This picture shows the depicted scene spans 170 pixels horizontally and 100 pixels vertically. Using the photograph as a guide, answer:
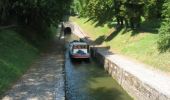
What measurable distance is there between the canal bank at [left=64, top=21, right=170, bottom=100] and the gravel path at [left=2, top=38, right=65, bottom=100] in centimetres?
462

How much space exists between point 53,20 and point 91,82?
Answer: 21162 millimetres

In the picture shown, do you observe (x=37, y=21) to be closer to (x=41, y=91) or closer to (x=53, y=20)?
(x=53, y=20)

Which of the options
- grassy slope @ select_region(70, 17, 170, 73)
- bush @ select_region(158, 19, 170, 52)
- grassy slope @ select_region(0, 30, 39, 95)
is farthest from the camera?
bush @ select_region(158, 19, 170, 52)

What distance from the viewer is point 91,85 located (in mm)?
27750

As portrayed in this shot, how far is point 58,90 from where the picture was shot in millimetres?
21641

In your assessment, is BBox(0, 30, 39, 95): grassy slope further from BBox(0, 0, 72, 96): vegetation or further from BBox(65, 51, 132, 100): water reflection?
BBox(65, 51, 132, 100): water reflection

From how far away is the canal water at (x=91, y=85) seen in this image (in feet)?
79.0

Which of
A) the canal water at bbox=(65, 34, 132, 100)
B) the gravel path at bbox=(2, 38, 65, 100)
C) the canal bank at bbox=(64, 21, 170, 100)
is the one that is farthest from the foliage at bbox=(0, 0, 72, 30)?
the canal bank at bbox=(64, 21, 170, 100)

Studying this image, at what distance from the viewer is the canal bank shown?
19472 mm

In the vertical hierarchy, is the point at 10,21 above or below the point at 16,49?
above

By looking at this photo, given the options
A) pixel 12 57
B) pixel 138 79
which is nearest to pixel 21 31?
pixel 12 57

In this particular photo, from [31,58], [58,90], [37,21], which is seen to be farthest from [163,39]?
[37,21]

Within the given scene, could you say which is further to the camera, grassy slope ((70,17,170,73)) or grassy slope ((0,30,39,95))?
grassy slope ((70,17,170,73))

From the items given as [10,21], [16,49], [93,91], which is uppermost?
[10,21]
